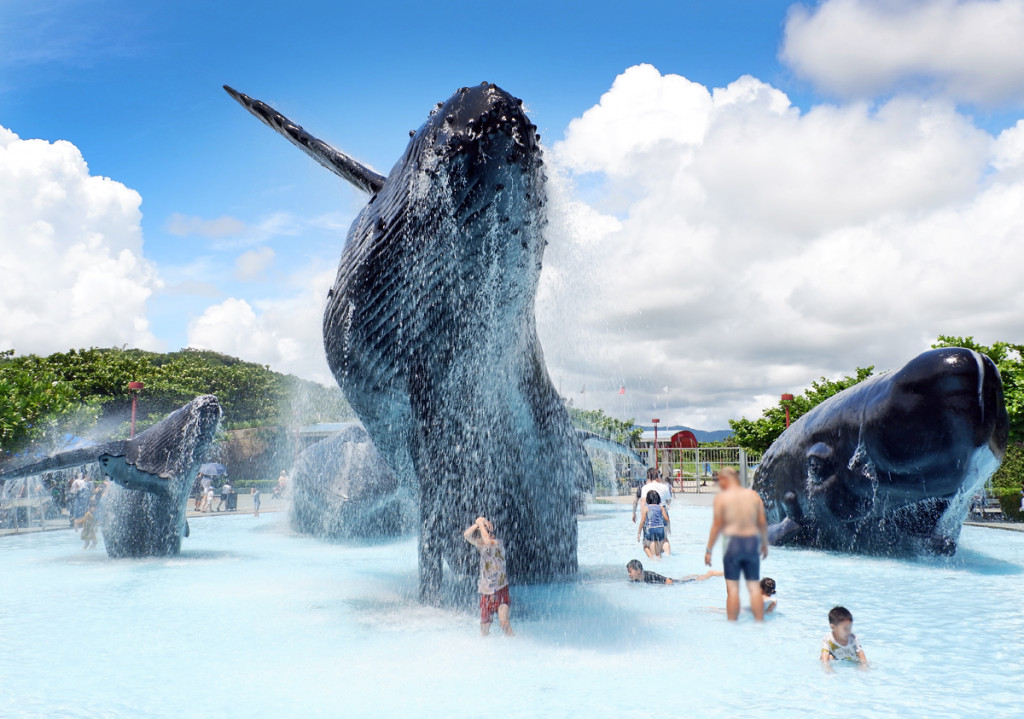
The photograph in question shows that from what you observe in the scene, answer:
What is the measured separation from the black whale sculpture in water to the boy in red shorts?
346 inches

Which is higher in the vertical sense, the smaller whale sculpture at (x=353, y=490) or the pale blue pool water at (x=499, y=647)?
the smaller whale sculpture at (x=353, y=490)

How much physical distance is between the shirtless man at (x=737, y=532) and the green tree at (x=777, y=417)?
4182 centimetres

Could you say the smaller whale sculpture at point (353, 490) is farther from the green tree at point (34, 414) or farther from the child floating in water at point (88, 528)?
the green tree at point (34, 414)

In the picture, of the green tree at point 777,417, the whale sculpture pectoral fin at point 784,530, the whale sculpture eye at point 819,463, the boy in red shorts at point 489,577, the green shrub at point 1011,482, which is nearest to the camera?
the boy in red shorts at point 489,577

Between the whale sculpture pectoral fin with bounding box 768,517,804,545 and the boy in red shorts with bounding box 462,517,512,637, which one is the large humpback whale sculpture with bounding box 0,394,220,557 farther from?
the whale sculpture pectoral fin with bounding box 768,517,804,545

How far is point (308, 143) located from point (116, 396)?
4914cm

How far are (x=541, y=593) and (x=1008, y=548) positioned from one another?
13.2m

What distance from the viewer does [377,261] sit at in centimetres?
788

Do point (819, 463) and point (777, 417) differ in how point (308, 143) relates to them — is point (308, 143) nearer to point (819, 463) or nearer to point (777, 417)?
point (819, 463)

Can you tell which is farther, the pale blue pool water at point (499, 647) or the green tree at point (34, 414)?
the green tree at point (34, 414)

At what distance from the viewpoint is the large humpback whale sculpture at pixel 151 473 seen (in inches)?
537

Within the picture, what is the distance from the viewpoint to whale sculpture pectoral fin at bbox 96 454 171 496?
13188 millimetres

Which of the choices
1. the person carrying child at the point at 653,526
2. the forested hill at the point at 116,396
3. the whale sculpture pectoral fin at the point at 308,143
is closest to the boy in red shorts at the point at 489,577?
the whale sculpture pectoral fin at the point at 308,143

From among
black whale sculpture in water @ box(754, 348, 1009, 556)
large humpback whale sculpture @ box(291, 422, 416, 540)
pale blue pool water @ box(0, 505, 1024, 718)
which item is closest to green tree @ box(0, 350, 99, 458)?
large humpback whale sculpture @ box(291, 422, 416, 540)
